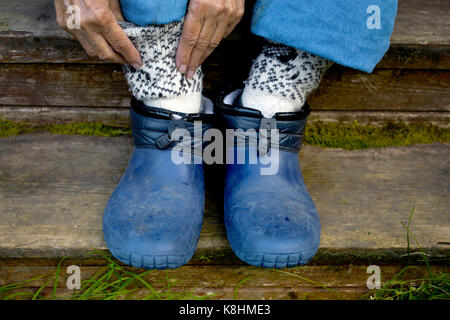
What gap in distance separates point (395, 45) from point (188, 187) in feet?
2.00

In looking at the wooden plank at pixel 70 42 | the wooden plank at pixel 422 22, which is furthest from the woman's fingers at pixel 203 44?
the wooden plank at pixel 422 22

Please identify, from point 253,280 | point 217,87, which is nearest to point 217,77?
point 217,87

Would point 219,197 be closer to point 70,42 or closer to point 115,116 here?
point 115,116

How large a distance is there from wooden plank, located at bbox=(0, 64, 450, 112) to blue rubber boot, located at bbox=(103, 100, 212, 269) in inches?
10.3

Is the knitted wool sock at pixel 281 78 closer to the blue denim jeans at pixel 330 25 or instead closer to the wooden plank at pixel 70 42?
the blue denim jeans at pixel 330 25

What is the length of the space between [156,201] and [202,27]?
319mm

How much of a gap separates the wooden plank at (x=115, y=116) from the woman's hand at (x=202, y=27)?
393mm

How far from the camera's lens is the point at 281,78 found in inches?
29.3

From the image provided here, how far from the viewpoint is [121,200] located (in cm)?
72

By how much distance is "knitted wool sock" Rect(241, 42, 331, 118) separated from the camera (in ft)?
2.40

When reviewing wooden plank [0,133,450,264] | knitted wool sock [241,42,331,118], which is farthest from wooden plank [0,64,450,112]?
knitted wool sock [241,42,331,118]

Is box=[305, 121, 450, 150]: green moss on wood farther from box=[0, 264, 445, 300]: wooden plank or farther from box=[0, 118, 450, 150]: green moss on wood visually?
box=[0, 264, 445, 300]: wooden plank
